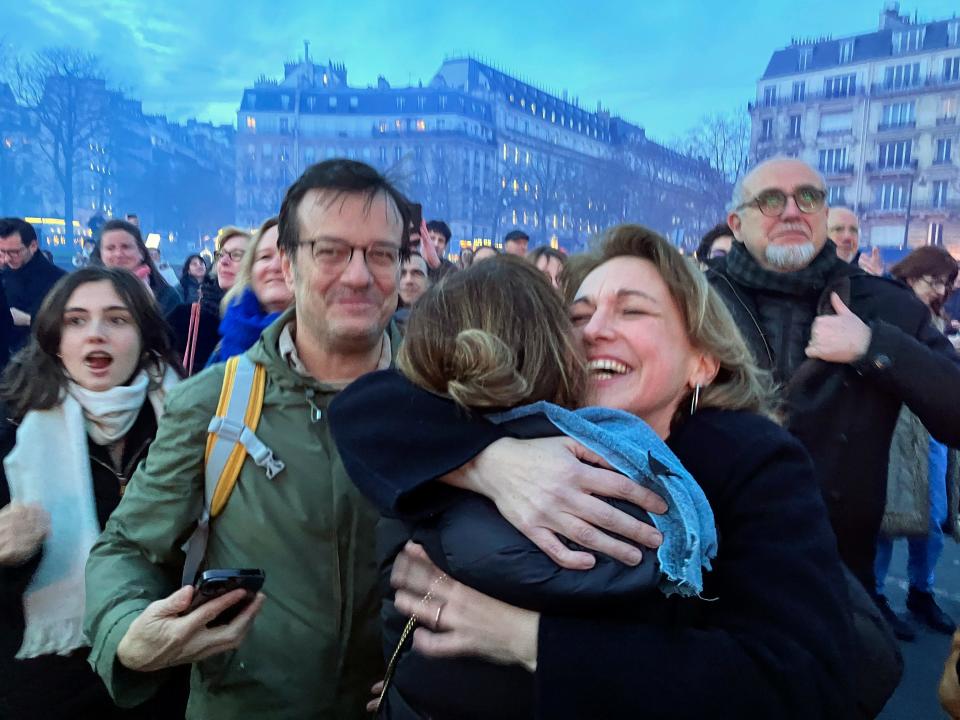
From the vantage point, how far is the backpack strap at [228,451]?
1.69 meters

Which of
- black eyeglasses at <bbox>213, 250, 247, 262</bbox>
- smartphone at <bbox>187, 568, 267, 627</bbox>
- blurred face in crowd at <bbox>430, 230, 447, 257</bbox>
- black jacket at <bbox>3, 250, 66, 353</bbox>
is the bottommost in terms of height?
smartphone at <bbox>187, 568, 267, 627</bbox>

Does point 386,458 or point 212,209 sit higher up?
point 212,209

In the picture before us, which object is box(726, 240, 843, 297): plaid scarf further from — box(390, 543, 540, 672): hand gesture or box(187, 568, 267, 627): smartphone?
box(187, 568, 267, 627): smartphone

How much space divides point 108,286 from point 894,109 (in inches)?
2367

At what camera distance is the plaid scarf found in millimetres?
2746

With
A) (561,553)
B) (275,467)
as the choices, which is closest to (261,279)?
(275,467)

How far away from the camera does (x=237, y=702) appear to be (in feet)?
5.53

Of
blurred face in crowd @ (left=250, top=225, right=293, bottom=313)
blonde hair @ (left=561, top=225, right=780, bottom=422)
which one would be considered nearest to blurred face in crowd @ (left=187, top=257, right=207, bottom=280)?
blurred face in crowd @ (left=250, top=225, right=293, bottom=313)

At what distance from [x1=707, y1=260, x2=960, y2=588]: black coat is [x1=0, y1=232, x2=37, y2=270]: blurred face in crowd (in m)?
6.08

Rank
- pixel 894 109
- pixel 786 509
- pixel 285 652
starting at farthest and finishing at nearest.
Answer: pixel 894 109 < pixel 285 652 < pixel 786 509

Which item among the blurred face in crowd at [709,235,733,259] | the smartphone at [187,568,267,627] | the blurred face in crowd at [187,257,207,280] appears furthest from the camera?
the blurred face in crowd at [187,257,207,280]

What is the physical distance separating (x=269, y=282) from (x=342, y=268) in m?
1.62

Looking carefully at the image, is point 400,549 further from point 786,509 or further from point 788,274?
point 788,274

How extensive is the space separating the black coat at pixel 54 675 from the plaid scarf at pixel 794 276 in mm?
2500
